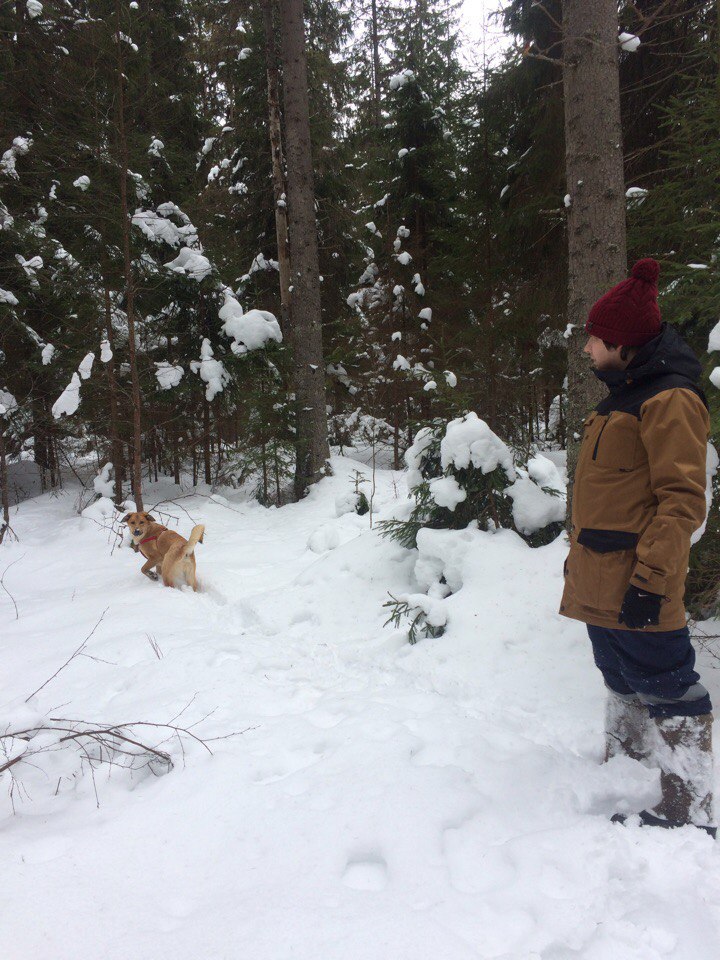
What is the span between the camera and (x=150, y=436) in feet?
35.4

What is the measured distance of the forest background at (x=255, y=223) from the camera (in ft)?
24.4

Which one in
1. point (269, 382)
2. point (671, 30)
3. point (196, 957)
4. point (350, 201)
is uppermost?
point (350, 201)

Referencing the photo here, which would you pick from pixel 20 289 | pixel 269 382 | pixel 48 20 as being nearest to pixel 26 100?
pixel 48 20

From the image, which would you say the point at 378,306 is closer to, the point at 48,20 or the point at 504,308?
the point at 504,308

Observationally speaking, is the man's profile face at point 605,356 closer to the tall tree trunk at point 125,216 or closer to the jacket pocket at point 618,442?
the jacket pocket at point 618,442

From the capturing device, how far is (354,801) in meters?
2.21

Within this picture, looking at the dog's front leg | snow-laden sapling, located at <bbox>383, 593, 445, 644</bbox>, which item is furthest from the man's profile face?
the dog's front leg

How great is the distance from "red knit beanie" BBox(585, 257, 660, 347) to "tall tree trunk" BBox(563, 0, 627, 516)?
78.7 inches

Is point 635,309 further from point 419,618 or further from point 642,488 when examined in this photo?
point 419,618

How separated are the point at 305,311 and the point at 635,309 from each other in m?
8.90

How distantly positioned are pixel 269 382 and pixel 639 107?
7052 mm

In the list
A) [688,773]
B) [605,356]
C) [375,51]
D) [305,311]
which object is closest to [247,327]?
[305,311]

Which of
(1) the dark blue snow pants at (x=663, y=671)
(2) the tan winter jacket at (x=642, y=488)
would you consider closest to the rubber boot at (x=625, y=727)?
(1) the dark blue snow pants at (x=663, y=671)

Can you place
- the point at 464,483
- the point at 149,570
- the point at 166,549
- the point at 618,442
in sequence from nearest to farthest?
the point at 618,442, the point at 464,483, the point at 166,549, the point at 149,570
